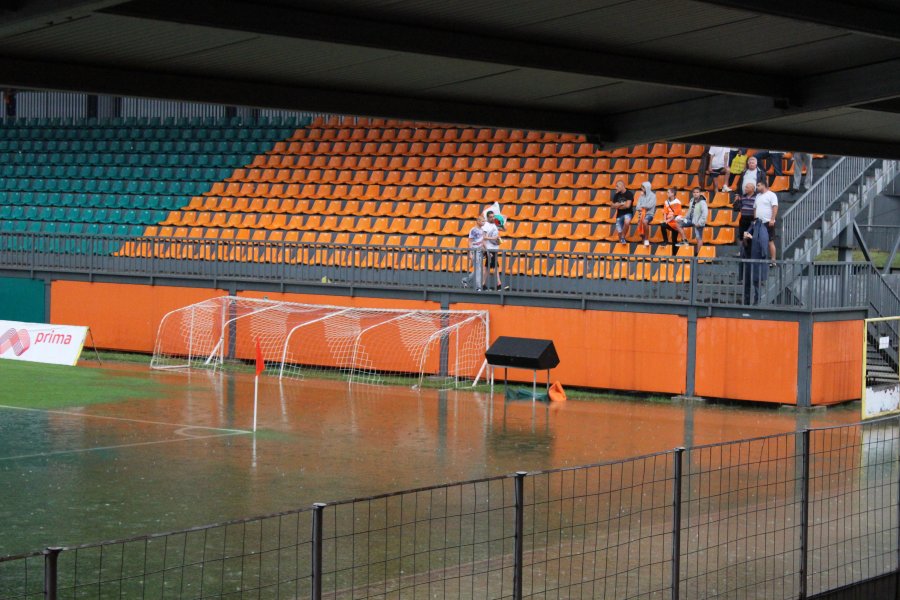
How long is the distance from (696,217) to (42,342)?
13677mm

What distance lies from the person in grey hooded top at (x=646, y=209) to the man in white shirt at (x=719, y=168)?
160 cm

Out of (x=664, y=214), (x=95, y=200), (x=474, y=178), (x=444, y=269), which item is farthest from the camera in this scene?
(x=95, y=200)

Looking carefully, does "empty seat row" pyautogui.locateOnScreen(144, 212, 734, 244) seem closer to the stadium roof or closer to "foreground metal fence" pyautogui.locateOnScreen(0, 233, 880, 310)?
"foreground metal fence" pyautogui.locateOnScreen(0, 233, 880, 310)

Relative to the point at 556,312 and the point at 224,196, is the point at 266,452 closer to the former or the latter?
the point at 556,312

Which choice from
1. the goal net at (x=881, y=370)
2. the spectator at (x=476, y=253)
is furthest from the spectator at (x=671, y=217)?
the goal net at (x=881, y=370)

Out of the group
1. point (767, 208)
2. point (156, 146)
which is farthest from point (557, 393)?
point (156, 146)

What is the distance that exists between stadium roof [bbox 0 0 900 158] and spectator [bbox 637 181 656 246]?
1414 cm

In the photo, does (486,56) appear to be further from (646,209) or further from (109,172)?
(109,172)

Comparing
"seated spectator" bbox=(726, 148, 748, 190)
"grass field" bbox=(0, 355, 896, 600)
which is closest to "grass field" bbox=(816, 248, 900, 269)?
"seated spectator" bbox=(726, 148, 748, 190)

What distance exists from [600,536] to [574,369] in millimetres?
13137

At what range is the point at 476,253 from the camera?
85.8 feet

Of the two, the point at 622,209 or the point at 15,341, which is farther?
the point at 15,341

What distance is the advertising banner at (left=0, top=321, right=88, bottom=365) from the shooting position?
27078mm

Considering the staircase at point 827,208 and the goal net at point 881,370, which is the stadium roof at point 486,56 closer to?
the goal net at point 881,370
